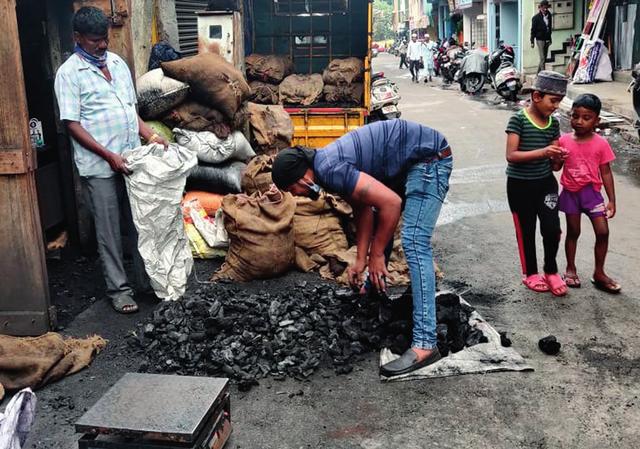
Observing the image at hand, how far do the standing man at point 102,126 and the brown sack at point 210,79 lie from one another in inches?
54.2

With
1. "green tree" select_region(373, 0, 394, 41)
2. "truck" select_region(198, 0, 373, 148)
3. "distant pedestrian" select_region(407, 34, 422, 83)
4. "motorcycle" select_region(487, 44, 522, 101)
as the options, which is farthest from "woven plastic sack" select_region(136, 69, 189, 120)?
"green tree" select_region(373, 0, 394, 41)

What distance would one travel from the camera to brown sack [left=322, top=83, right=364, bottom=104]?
32.7ft

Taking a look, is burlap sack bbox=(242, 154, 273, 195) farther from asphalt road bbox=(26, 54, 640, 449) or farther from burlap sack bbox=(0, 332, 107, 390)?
burlap sack bbox=(0, 332, 107, 390)

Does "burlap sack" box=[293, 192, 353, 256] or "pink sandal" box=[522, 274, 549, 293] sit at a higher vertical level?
"burlap sack" box=[293, 192, 353, 256]

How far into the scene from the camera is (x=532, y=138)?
4820mm

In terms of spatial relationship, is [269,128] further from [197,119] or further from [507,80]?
[507,80]

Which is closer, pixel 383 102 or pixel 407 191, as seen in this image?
pixel 407 191

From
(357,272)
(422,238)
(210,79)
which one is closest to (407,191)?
(422,238)

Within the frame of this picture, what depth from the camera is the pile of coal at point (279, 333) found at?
4.02 metres

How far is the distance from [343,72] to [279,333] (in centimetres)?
650

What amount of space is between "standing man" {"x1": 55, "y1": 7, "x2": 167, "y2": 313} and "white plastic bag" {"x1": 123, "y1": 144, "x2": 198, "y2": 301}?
0.13 meters

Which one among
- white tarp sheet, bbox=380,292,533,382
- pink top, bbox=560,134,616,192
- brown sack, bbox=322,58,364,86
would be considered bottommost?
white tarp sheet, bbox=380,292,533,382

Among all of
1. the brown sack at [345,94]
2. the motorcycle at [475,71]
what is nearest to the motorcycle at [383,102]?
the brown sack at [345,94]

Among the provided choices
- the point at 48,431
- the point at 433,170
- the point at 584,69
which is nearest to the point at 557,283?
the point at 433,170
